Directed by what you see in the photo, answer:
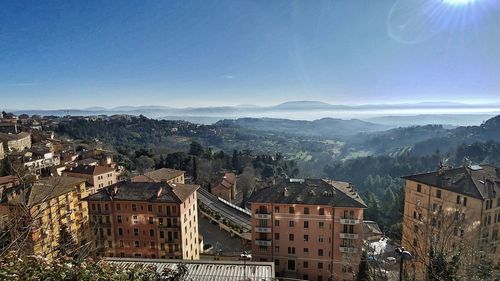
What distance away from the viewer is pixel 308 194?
957 inches

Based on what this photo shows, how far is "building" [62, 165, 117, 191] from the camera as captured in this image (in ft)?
122

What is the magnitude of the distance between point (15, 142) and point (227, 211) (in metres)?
44.2

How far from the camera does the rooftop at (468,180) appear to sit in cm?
2063

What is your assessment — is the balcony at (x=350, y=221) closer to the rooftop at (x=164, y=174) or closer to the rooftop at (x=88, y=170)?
the rooftop at (x=164, y=174)

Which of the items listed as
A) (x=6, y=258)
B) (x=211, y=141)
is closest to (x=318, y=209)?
(x=6, y=258)

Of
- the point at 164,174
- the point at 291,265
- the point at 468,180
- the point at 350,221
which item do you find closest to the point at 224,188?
the point at 164,174

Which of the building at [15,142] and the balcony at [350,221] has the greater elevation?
the building at [15,142]

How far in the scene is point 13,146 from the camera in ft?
179

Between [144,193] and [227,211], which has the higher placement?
[144,193]

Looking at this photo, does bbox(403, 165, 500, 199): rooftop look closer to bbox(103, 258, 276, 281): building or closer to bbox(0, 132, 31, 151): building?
bbox(103, 258, 276, 281): building

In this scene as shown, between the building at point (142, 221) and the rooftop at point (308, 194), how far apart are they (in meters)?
6.17

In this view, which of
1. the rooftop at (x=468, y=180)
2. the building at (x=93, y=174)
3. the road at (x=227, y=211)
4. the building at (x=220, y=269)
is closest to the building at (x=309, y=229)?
the rooftop at (x=468, y=180)

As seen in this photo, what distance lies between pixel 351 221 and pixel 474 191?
8.41 meters

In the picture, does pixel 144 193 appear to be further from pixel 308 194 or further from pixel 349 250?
pixel 349 250
